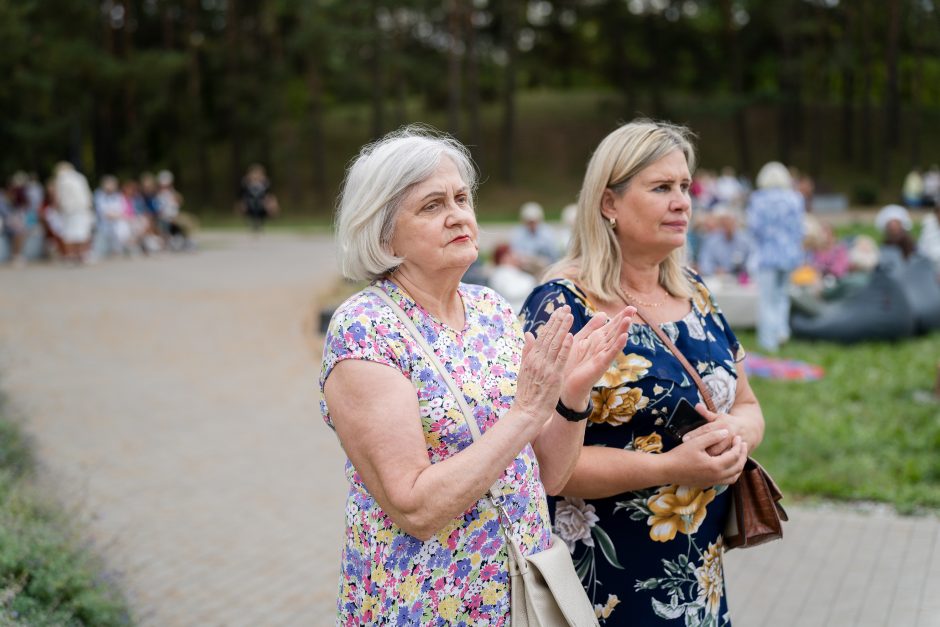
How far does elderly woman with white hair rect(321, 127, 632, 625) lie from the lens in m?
2.20

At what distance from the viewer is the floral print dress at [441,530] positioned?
2.28m

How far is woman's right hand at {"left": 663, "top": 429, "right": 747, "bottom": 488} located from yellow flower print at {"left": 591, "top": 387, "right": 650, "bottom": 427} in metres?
0.15

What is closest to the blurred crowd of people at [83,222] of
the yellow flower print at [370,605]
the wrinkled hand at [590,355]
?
the yellow flower print at [370,605]

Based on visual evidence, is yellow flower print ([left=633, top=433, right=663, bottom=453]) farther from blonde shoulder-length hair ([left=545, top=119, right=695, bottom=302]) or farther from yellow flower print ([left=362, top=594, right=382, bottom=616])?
yellow flower print ([left=362, top=594, right=382, bottom=616])

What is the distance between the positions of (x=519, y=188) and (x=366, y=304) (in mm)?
42344

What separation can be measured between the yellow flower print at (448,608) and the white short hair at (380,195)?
0.78m

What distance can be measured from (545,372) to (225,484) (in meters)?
5.35

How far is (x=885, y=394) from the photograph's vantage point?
29.4 feet

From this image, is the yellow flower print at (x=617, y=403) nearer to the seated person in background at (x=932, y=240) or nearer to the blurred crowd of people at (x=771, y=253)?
the blurred crowd of people at (x=771, y=253)

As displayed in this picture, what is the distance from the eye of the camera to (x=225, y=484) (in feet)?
23.4

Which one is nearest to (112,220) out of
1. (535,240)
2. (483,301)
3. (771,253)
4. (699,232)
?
(535,240)

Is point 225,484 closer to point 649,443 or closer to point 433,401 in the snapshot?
point 649,443

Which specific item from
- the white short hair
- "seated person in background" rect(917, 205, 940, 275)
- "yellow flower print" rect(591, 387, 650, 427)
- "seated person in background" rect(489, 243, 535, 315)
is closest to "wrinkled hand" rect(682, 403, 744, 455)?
"yellow flower print" rect(591, 387, 650, 427)

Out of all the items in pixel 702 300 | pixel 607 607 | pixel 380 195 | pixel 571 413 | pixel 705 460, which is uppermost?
pixel 380 195
